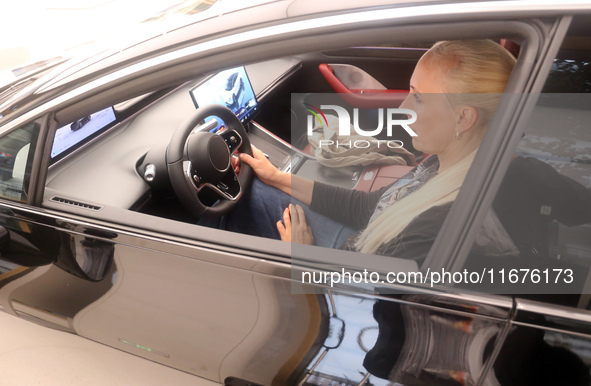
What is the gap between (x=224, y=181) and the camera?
181 cm

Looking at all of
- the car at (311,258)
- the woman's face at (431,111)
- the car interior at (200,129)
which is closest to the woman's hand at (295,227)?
the car interior at (200,129)

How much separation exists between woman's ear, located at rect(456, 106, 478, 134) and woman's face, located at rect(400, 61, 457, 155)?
0.02m

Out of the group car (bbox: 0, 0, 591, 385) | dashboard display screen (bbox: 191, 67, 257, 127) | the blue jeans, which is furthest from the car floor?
dashboard display screen (bbox: 191, 67, 257, 127)

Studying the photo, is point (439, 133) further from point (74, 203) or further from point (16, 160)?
point (16, 160)

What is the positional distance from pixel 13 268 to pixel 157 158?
610 mm

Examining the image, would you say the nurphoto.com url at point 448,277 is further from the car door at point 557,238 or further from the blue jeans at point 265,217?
the blue jeans at point 265,217

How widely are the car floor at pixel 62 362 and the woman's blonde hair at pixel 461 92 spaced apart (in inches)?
32.2

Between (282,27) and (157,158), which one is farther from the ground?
(282,27)

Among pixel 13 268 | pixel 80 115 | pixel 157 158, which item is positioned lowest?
pixel 13 268

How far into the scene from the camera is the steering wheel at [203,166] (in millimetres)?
1610

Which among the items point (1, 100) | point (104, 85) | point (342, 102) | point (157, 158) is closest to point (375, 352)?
point (104, 85)

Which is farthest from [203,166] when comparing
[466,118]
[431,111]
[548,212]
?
[548,212]

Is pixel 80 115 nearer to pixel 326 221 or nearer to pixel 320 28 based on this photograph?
pixel 320 28

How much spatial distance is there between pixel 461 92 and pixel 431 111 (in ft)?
0.40
